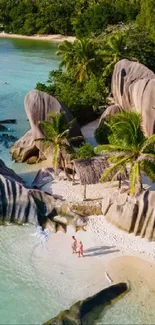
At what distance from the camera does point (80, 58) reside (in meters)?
37.9

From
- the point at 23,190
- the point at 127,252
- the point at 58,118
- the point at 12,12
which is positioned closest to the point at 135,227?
the point at 127,252

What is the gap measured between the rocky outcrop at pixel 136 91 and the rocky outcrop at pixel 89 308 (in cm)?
1123

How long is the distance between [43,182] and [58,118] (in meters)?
3.90

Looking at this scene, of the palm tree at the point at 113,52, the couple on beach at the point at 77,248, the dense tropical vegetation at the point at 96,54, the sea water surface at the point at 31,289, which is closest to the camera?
the sea water surface at the point at 31,289

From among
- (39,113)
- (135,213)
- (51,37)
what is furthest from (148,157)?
(51,37)

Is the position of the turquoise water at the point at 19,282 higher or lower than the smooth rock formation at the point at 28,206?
lower

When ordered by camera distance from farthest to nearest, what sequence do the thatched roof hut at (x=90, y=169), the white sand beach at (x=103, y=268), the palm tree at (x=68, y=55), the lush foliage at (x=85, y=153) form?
the palm tree at (x=68, y=55) < the lush foliage at (x=85, y=153) < the thatched roof hut at (x=90, y=169) < the white sand beach at (x=103, y=268)

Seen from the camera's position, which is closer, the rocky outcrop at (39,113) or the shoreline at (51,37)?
the rocky outcrop at (39,113)

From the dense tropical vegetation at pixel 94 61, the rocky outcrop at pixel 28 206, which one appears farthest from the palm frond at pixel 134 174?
the dense tropical vegetation at pixel 94 61

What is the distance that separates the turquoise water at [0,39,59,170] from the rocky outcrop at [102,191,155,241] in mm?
9749

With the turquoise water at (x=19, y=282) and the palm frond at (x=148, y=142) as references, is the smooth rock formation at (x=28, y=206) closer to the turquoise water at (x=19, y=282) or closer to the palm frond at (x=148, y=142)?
the turquoise water at (x=19, y=282)

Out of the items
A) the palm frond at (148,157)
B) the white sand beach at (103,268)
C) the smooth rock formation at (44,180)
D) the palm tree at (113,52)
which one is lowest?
the white sand beach at (103,268)

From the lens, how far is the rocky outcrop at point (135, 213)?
2156 cm

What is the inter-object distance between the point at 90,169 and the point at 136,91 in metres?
7.29
